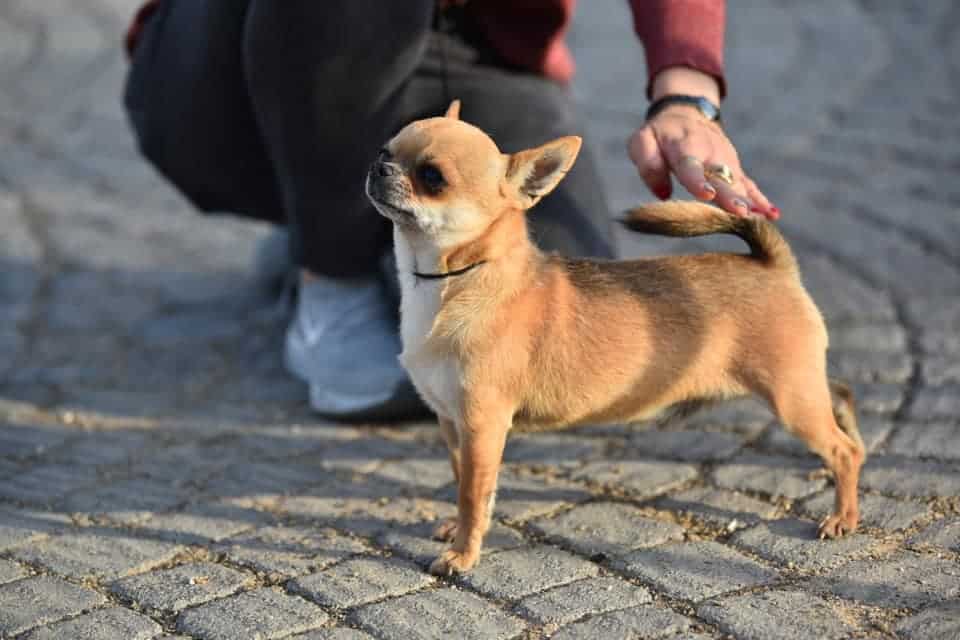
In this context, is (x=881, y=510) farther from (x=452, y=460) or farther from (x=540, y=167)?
(x=540, y=167)

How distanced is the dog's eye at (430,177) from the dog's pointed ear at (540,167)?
0.55ft

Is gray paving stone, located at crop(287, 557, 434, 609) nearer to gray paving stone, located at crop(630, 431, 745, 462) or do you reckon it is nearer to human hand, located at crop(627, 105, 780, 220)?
gray paving stone, located at crop(630, 431, 745, 462)

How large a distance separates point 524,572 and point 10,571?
1.13 metres

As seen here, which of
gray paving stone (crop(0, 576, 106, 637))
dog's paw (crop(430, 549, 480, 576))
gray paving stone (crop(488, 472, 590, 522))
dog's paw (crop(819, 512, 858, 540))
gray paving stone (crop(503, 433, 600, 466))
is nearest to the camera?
gray paving stone (crop(0, 576, 106, 637))

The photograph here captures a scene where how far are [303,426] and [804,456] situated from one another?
4.71ft

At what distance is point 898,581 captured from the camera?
9.07 ft

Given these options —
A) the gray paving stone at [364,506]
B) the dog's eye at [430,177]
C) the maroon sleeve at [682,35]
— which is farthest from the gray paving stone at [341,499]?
the maroon sleeve at [682,35]

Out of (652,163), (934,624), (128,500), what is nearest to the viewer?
(934,624)

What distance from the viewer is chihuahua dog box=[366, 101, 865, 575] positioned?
9.29 feet

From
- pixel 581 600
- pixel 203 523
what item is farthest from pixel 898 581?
pixel 203 523

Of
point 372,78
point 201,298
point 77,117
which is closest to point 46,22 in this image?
point 77,117

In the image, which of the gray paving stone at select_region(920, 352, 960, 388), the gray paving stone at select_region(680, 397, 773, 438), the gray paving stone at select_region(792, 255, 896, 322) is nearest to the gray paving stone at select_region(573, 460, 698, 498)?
the gray paving stone at select_region(680, 397, 773, 438)

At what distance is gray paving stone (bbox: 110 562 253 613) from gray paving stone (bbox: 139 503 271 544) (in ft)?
0.53

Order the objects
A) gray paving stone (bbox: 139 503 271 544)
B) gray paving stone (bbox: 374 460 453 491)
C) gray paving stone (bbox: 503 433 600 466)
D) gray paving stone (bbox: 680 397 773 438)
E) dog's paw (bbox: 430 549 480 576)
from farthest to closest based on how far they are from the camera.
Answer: gray paving stone (bbox: 680 397 773 438) → gray paving stone (bbox: 503 433 600 466) → gray paving stone (bbox: 374 460 453 491) → gray paving stone (bbox: 139 503 271 544) → dog's paw (bbox: 430 549 480 576)
